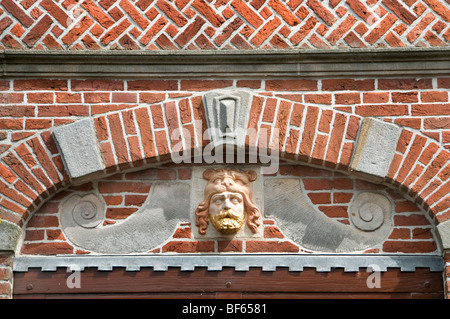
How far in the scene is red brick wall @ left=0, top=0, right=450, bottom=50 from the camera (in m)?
7.07

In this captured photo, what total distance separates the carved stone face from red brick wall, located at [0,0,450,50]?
1054 millimetres

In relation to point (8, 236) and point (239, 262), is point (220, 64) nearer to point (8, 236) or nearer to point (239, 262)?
point (239, 262)

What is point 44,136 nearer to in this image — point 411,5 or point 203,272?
point 203,272

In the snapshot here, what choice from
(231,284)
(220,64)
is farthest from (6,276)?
(220,64)

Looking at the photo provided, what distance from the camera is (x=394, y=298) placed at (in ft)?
21.8

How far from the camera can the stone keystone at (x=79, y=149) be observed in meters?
6.82

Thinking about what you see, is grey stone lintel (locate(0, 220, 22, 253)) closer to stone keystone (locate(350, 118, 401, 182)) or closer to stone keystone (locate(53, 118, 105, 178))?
stone keystone (locate(53, 118, 105, 178))

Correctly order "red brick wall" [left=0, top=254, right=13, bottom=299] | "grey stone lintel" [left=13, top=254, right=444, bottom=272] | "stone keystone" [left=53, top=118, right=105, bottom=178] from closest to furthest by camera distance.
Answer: "red brick wall" [left=0, top=254, right=13, bottom=299]
"grey stone lintel" [left=13, top=254, right=444, bottom=272]
"stone keystone" [left=53, top=118, right=105, bottom=178]

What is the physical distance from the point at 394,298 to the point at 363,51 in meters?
1.67

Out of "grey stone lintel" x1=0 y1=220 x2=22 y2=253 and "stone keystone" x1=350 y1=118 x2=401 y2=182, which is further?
"stone keystone" x1=350 y1=118 x2=401 y2=182

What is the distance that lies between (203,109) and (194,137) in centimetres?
21

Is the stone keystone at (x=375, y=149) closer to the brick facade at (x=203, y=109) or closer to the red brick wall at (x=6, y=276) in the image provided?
the brick facade at (x=203, y=109)

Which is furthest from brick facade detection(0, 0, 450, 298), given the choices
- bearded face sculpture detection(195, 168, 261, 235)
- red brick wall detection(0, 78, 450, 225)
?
bearded face sculpture detection(195, 168, 261, 235)

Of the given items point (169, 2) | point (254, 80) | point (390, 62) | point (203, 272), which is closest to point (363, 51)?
point (390, 62)
